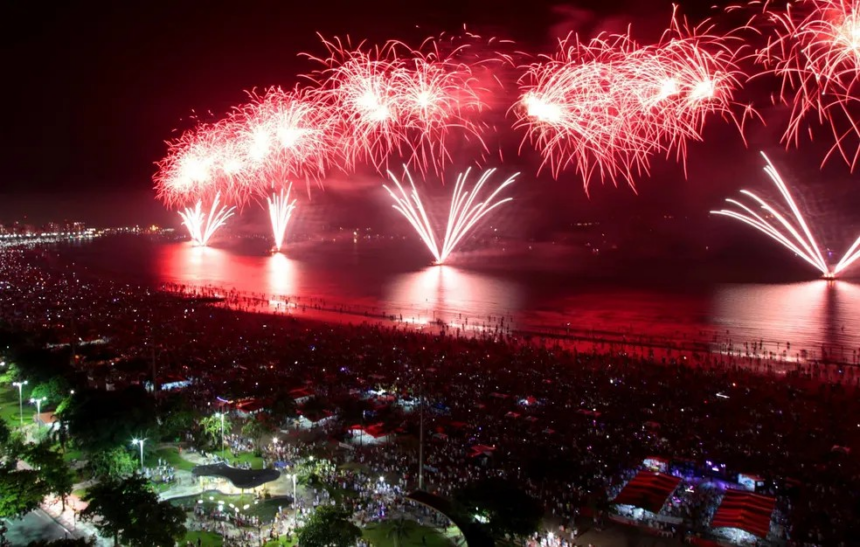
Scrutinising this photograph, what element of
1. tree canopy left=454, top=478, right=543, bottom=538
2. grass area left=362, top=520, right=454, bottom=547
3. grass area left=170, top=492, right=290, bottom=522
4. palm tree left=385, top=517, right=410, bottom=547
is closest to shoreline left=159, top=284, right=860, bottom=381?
tree canopy left=454, top=478, right=543, bottom=538

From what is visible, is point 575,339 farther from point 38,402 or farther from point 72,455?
point 38,402

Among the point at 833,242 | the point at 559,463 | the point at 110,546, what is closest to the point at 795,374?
the point at 559,463

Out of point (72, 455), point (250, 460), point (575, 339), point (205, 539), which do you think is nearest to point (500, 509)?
point (205, 539)

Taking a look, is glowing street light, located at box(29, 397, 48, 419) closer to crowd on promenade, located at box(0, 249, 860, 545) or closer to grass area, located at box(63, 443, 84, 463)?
grass area, located at box(63, 443, 84, 463)

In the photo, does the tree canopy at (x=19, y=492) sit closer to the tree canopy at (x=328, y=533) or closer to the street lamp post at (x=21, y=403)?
the tree canopy at (x=328, y=533)

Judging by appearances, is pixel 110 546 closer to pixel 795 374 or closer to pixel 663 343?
pixel 795 374

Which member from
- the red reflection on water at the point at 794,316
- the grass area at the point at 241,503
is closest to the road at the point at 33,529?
the grass area at the point at 241,503
